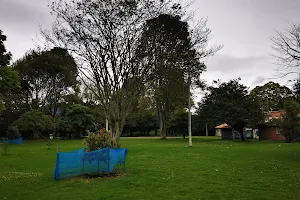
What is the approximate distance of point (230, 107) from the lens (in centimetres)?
4394

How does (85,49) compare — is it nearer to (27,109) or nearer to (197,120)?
(197,120)

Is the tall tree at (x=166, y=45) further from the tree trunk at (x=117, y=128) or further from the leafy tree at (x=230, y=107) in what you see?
the leafy tree at (x=230, y=107)

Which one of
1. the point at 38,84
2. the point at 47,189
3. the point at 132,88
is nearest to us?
the point at 47,189

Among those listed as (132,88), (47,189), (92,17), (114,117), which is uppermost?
(92,17)

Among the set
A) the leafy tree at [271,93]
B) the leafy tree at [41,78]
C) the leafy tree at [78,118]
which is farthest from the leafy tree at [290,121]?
the leafy tree at [271,93]

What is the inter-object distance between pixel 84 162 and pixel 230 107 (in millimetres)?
A: 34717

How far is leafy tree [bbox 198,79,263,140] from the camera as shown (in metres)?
43.7

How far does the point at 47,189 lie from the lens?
10.1 meters

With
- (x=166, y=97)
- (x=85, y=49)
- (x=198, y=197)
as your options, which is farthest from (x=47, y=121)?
(x=198, y=197)

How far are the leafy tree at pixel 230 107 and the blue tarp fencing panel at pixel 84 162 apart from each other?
33671 millimetres

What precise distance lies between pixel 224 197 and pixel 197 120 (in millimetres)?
40246

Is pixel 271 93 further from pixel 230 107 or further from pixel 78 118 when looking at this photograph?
pixel 78 118

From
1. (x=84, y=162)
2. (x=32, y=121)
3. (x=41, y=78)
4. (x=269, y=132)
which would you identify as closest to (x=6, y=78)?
(x=84, y=162)

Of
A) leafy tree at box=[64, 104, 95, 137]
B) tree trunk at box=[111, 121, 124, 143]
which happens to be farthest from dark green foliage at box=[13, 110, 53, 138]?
tree trunk at box=[111, 121, 124, 143]
